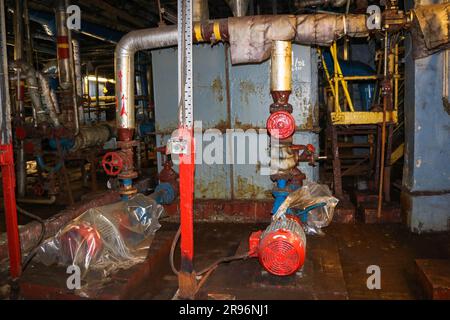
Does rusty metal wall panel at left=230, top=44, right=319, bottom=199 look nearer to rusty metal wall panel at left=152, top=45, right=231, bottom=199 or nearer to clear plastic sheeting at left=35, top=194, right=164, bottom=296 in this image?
rusty metal wall panel at left=152, top=45, right=231, bottom=199

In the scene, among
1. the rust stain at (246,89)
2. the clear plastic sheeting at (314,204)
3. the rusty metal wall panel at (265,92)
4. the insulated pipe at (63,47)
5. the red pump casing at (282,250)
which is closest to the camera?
the red pump casing at (282,250)

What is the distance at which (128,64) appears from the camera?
Answer: 16.4 ft

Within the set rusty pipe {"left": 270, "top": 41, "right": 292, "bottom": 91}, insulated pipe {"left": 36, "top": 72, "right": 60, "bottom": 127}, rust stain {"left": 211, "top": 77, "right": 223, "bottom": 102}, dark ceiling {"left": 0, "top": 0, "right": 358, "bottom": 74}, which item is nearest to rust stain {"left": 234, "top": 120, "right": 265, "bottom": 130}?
rust stain {"left": 211, "top": 77, "right": 223, "bottom": 102}

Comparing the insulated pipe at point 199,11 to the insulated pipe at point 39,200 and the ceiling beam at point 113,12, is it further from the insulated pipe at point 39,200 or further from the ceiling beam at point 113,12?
the insulated pipe at point 39,200

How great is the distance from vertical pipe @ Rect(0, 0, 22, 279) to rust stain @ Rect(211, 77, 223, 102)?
3.27m

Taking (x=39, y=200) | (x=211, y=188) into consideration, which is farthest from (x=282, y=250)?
(x=39, y=200)

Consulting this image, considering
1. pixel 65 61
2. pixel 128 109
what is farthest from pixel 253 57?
pixel 65 61

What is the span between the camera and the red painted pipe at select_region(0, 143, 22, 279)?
3471 mm

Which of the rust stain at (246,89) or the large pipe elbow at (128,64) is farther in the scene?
the rust stain at (246,89)

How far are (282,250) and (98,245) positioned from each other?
2035mm

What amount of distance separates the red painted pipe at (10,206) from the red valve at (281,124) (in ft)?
9.67

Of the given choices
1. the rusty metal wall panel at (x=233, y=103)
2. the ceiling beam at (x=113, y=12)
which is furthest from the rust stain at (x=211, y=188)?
the ceiling beam at (x=113, y=12)

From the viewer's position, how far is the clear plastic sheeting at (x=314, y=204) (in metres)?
4.66
